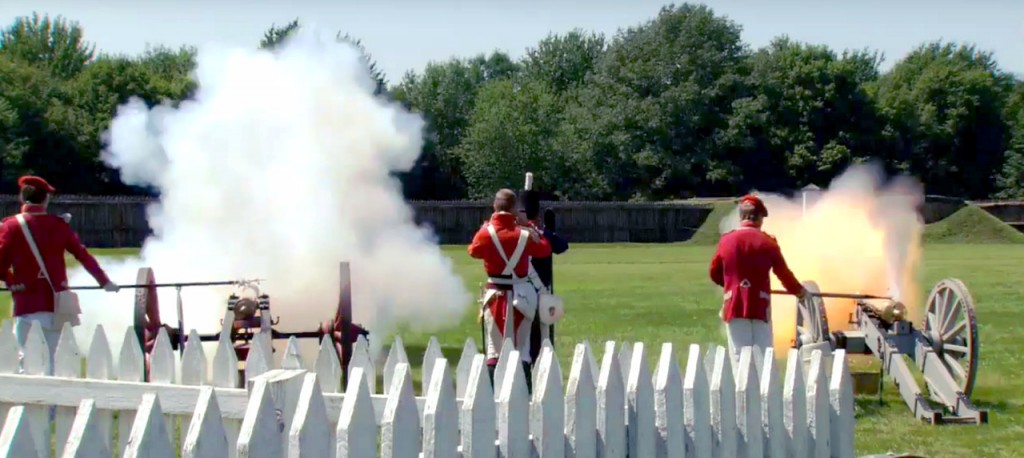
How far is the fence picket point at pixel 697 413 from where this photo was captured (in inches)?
205

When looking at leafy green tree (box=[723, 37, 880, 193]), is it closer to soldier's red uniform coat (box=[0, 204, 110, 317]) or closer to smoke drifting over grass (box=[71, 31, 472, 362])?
smoke drifting over grass (box=[71, 31, 472, 362])

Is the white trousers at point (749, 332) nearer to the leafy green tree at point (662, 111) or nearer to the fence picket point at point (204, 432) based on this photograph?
the fence picket point at point (204, 432)

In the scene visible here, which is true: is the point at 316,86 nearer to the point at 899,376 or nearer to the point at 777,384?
the point at 899,376

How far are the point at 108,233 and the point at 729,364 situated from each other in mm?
46627

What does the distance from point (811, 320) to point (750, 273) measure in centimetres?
173

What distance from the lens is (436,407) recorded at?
4348 millimetres

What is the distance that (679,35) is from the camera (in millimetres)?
82312

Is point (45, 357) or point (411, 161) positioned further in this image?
point (411, 161)

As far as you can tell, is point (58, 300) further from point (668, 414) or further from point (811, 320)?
point (811, 320)

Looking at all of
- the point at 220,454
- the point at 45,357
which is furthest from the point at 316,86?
the point at 220,454

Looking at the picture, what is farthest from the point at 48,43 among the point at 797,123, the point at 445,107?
the point at 797,123

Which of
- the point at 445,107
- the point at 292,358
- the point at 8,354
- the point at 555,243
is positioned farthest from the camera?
the point at 445,107

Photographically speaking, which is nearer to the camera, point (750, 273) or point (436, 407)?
point (436, 407)

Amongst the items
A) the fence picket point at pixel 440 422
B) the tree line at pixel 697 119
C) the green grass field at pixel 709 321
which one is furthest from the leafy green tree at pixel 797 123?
the fence picket point at pixel 440 422
